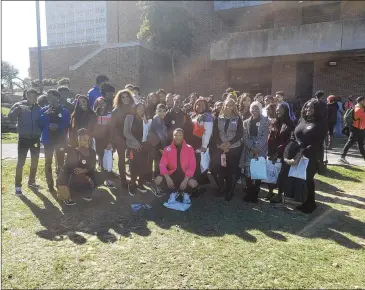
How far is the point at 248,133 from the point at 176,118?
53.9 inches

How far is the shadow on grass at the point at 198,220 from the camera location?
13.8ft

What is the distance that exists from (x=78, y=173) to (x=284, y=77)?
16.4 metres

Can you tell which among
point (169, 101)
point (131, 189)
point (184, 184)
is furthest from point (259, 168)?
point (169, 101)

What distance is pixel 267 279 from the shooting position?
315 cm

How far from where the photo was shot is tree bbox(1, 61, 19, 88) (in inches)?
995

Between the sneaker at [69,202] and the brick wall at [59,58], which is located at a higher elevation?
the brick wall at [59,58]

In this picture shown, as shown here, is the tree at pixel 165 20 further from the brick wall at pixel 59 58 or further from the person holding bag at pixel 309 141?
the brick wall at pixel 59 58

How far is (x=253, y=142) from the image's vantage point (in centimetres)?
529

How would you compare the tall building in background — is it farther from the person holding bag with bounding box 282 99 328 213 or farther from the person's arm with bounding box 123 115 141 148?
the person holding bag with bounding box 282 99 328 213

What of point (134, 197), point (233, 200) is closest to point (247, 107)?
point (233, 200)

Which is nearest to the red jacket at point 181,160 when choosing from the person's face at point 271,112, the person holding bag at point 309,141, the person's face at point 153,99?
the person holding bag at point 309,141

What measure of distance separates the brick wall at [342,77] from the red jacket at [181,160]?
50.2 ft

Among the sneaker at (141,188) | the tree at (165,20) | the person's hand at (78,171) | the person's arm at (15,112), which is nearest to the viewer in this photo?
the tree at (165,20)

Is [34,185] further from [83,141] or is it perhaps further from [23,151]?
[83,141]
